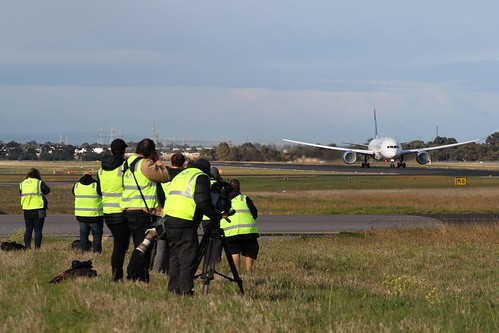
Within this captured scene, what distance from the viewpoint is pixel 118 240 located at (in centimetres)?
1239

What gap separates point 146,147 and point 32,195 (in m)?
7.60

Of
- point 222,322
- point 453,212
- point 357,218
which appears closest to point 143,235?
point 222,322

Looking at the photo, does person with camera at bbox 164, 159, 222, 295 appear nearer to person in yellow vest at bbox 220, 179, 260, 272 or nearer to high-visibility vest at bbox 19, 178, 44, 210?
person in yellow vest at bbox 220, 179, 260, 272

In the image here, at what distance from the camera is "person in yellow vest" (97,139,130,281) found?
1233cm

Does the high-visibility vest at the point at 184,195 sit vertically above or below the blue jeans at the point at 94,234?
above

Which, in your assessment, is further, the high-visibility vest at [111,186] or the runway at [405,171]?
the runway at [405,171]

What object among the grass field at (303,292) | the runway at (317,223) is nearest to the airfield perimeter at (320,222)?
the runway at (317,223)

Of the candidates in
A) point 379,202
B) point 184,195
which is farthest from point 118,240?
point 379,202

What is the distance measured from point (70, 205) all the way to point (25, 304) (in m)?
32.8

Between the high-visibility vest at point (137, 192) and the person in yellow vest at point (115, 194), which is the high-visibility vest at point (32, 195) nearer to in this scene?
the person in yellow vest at point (115, 194)

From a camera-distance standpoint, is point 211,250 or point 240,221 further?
point 240,221

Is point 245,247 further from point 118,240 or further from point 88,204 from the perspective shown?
point 88,204

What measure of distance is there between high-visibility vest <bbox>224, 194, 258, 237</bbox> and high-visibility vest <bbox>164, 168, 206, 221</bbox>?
4.51 meters

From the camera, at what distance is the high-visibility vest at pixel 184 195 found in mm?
10305
